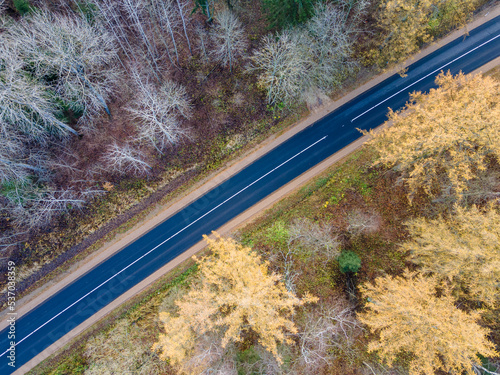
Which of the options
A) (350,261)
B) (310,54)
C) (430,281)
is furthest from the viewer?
(310,54)

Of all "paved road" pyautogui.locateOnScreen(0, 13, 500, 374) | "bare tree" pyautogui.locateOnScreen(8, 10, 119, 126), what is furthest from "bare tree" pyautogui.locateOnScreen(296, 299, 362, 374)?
"bare tree" pyautogui.locateOnScreen(8, 10, 119, 126)

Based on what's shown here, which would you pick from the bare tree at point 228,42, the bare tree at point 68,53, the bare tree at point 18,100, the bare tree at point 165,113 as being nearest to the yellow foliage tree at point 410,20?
the bare tree at point 228,42

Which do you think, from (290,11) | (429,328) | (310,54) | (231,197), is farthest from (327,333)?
(290,11)

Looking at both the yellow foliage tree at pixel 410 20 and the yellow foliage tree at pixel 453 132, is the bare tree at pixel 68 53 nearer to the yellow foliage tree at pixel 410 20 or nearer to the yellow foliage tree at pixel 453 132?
the yellow foliage tree at pixel 410 20

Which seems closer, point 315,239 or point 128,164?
point 315,239

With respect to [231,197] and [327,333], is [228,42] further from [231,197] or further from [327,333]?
[327,333]

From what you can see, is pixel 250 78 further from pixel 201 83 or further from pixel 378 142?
pixel 378 142
